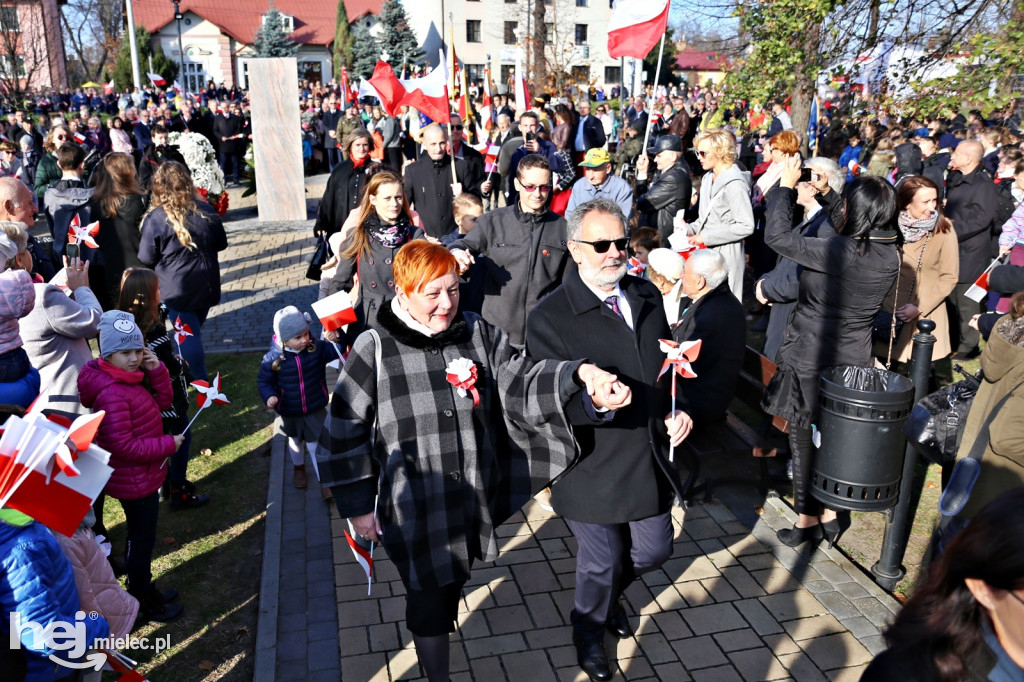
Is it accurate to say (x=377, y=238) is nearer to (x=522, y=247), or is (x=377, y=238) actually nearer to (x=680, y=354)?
(x=522, y=247)

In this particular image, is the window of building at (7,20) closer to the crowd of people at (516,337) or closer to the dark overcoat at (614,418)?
the crowd of people at (516,337)

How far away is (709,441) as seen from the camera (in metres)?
6.11

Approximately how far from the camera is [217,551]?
5371mm

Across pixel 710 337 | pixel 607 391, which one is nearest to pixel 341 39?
pixel 710 337

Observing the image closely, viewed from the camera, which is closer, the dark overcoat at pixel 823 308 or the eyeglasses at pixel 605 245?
the eyeglasses at pixel 605 245

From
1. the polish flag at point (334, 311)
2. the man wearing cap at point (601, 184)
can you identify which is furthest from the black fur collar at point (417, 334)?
the man wearing cap at point (601, 184)

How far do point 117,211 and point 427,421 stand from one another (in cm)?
538

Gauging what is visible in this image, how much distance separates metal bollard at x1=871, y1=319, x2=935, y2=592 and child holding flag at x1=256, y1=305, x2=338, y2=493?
3508mm

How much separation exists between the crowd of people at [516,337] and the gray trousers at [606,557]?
1 centimetres

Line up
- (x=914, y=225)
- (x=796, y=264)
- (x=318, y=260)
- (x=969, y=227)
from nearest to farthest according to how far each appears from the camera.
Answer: (x=914, y=225) → (x=796, y=264) → (x=318, y=260) → (x=969, y=227)

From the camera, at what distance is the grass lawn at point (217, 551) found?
4383 mm

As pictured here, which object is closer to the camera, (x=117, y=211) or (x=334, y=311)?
(x=334, y=311)

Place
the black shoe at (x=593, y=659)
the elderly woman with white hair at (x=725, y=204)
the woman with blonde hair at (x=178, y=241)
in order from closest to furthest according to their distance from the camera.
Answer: the black shoe at (x=593, y=659), the woman with blonde hair at (x=178, y=241), the elderly woman with white hair at (x=725, y=204)

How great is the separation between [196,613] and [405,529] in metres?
1.97
